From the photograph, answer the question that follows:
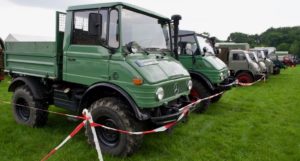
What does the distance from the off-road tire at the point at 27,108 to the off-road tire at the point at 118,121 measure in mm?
1699

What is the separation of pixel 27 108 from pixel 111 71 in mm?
2662

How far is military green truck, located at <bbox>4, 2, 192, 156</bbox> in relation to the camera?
4398 mm

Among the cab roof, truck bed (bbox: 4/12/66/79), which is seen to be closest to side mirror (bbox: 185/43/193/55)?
the cab roof

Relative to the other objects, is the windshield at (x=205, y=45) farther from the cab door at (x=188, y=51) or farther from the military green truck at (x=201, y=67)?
the cab door at (x=188, y=51)

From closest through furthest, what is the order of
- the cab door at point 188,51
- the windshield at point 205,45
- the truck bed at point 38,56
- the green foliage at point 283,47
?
the truck bed at point 38,56
the cab door at point 188,51
the windshield at point 205,45
the green foliage at point 283,47

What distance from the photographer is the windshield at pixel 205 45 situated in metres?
8.58

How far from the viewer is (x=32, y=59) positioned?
5.86 m

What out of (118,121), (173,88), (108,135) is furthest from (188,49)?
(118,121)

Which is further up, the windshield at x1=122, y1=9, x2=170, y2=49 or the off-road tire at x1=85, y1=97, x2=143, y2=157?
the windshield at x1=122, y1=9, x2=170, y2=49

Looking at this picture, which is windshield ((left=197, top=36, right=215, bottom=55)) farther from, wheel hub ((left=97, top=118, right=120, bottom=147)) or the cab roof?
wheel hub ((left=97, top=118, right=120, bottom=147))

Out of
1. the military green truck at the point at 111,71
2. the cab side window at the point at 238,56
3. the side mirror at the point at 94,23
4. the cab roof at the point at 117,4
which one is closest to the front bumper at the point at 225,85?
the military green truck at the point at 111,71

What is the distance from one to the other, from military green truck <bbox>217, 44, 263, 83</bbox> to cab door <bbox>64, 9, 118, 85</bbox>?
34.9ft

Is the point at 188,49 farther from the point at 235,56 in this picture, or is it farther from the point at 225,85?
the point at 235,56

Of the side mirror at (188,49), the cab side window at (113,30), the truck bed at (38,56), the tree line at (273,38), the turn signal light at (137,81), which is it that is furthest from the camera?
the tree line at (273,38)
